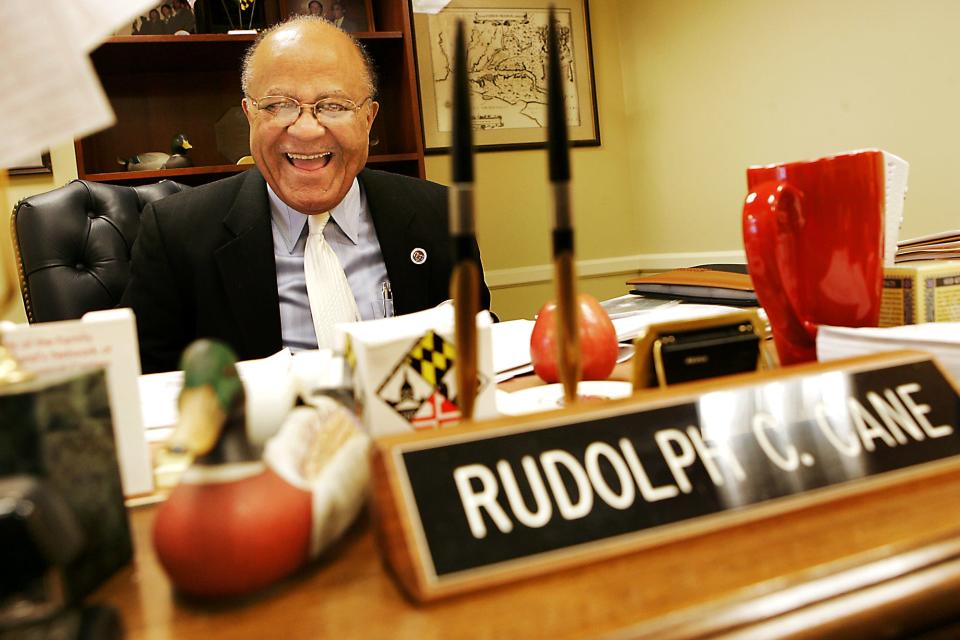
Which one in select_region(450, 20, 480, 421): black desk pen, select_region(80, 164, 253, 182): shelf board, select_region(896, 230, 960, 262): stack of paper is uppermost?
select_region(80, 164, 253, 182): shelf board

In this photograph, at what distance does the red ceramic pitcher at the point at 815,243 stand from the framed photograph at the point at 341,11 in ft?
7.52

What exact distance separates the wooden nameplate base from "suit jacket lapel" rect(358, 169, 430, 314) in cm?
136

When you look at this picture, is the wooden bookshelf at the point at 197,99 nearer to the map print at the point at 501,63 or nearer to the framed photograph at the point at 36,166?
the framed photograph at the point at 36,166

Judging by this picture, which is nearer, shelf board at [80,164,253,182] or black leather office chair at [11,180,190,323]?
black leather office chair at [11,180,190,323]

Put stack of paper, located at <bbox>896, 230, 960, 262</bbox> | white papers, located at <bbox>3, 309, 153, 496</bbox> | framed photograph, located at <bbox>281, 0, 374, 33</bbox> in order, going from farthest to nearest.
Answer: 1. framed photograph, located at <bbox>281, 0, 374, 33</bbox>
2. stack of paper, located at <bbox>896, 230, 960, 262</bbox>
3. white papers, located at <bbox>3, 309, 153, 496</bbox>

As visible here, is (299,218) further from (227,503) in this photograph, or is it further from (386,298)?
(227,503)

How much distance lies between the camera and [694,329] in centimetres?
56

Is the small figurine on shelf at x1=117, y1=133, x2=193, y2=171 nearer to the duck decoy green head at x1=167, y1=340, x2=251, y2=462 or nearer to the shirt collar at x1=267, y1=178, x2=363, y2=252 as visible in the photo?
the shirt collar at x1=267, y1=178, x2=363, y2=252

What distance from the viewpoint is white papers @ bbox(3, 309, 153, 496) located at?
1.46ft

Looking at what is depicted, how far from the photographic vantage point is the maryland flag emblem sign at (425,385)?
527mm

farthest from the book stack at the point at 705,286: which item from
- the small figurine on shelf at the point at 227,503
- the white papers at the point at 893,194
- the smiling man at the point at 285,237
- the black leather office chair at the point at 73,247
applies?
the black leather office chair at the point at 73,247

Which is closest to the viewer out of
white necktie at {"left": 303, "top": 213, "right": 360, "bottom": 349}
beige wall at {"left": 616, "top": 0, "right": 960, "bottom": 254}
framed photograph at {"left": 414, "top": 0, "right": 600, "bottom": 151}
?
white necktie at {"left": 303, "top": 213, "right": 360, "bottom": 349}

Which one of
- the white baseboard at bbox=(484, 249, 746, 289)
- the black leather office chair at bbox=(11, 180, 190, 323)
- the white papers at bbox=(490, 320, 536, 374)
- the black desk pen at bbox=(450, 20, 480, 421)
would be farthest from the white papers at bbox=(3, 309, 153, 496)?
the white baseboard at bbox=(484, 249, 746, 289)

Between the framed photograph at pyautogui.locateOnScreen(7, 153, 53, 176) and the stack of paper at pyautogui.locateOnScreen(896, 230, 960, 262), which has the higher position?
the framed photograph at pyautogui.locateOnScreen(7, 153, 53, 176)
